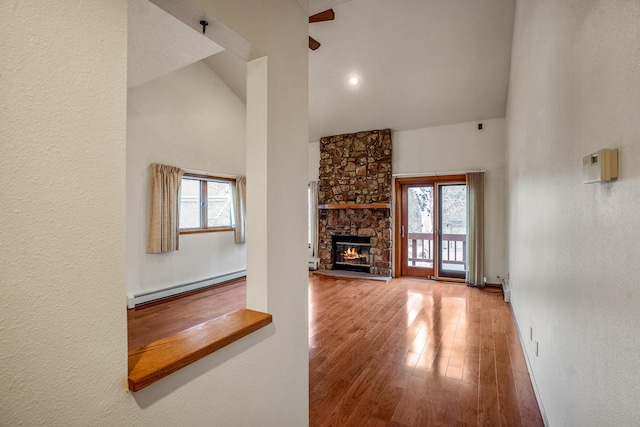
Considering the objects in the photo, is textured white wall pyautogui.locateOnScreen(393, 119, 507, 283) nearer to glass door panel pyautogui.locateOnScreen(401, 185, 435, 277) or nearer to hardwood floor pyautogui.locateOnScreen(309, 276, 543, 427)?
glass door panel pyautogui.locateOnScreen(401, 185, 435, 277)

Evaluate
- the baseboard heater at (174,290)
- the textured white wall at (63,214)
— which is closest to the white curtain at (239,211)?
the baseboard heater at (174,290)

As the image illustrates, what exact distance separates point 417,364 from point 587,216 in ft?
6.72

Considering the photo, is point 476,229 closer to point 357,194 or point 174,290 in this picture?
point 357,194

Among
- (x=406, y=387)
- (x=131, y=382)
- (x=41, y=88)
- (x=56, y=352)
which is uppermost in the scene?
(x=41, y=88)

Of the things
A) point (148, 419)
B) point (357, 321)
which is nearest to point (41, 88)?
point (148, 419)

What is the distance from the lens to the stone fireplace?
619cm

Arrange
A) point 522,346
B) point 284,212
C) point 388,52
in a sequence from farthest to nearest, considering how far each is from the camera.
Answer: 1. point 388,52
2. point 522,346
3. point 284,212

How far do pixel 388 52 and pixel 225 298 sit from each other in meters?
4.52

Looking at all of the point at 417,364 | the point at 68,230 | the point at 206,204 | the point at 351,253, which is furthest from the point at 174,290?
the point at 68,230

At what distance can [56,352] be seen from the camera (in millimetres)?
749

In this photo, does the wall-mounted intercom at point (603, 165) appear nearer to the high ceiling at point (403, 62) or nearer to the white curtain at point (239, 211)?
the high ceiling at point (403, 62)

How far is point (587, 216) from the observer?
1120mm

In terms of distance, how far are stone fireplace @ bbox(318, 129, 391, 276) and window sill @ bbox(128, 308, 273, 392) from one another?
4976 mm

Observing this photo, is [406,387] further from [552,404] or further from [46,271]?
[46,271]
